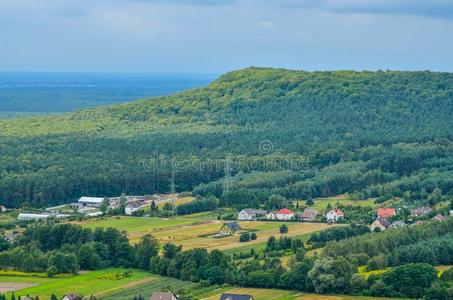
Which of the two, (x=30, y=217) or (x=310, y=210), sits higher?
(x=310, y=210)

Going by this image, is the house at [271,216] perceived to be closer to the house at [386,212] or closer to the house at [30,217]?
the house at [386,212]

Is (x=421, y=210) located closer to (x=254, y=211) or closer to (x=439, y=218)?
(x=439, y=218)

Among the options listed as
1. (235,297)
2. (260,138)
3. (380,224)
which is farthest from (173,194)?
(235,297)

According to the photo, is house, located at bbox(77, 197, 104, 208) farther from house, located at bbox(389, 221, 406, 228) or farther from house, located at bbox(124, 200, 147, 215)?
house, located at bbox(389, 221, 406, 228)

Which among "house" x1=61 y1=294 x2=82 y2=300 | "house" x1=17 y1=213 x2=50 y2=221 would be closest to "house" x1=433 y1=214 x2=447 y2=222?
"house" x1=61 y1=294 x2=82 y2=300

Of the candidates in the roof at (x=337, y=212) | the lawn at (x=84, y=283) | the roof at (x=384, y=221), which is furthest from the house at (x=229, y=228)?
the lawn at (x=84, y=283)

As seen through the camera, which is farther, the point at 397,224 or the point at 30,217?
the point at 30,217
